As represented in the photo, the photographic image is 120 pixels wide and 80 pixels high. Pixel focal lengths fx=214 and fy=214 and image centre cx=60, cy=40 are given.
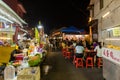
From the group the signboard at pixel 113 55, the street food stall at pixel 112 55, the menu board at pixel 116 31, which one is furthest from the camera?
the menu board at pixel 116 31

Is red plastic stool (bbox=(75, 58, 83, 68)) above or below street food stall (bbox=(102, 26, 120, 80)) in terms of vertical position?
below

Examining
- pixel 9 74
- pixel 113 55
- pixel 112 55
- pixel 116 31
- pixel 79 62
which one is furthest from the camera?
pixel 79 62

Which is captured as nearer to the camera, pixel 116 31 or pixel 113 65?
pixel 113 65

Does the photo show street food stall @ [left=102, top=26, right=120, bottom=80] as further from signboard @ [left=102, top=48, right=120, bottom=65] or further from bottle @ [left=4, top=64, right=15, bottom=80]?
bottle @ [left=4, top=64, right=15, bottom=80]

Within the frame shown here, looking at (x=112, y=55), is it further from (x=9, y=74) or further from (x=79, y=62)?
(x=79, y=62)

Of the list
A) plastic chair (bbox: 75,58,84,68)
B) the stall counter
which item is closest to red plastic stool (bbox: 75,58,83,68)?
plastic chair (bbox: 75,58,84,68)

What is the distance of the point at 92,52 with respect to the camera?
15.8 m

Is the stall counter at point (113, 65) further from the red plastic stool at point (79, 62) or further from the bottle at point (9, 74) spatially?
the red plastic stool at point (79, 62)

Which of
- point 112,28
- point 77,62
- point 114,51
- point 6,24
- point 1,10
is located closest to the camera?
point 114,51

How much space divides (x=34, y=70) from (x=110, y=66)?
10.9ft

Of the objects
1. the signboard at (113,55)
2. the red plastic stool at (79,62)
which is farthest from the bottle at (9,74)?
the red plastic stool at (79,62)

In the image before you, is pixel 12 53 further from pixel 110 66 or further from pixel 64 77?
pixel 110 66

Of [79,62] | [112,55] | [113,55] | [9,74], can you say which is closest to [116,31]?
[112,55]

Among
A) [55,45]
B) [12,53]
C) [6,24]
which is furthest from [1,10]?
[55,45]
